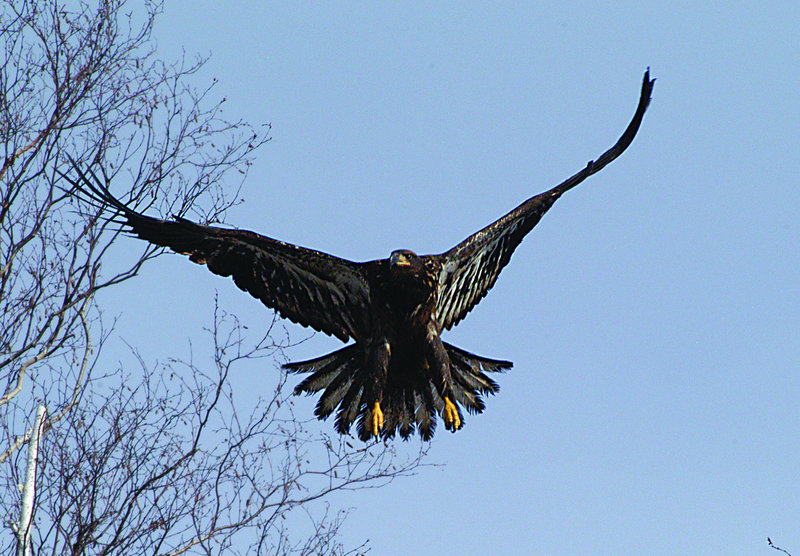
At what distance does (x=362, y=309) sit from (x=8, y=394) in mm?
2661

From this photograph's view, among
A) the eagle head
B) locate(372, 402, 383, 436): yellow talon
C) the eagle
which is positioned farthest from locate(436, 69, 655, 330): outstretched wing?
locate(372, 402, 383, 436): yellow talon

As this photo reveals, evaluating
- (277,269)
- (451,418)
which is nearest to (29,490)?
(277,269)

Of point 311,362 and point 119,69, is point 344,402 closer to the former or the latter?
point 311,362

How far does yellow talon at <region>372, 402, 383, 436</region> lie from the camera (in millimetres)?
8148

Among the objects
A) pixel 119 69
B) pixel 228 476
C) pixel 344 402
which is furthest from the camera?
pixel 119 69

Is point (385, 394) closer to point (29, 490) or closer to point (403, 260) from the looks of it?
point (403, 260)

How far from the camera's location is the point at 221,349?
8094mm

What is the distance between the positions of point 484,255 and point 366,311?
1.30m

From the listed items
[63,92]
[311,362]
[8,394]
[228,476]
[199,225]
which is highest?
[63,92]

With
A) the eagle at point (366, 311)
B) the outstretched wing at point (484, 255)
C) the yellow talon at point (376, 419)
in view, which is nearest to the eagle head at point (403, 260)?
the eagle at point (366, 311)

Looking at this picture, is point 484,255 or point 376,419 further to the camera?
point 484,255

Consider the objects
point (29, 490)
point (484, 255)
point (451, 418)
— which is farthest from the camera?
point (484, 255)

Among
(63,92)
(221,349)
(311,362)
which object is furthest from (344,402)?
(63,92)

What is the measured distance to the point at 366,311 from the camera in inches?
337
